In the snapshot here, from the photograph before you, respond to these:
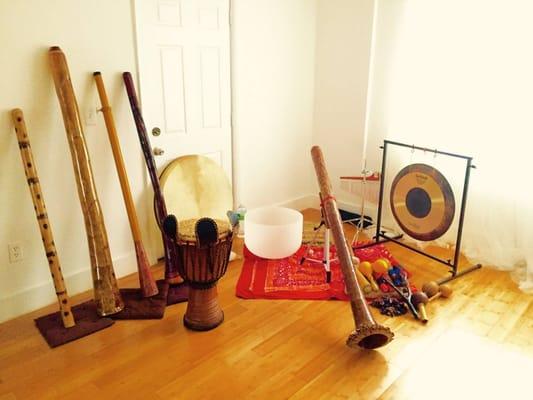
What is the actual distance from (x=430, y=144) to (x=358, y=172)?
28.0 inches

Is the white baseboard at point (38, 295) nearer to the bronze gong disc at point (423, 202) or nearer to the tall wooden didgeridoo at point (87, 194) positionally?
the tall wooden didgeridoo at point (87, 194)

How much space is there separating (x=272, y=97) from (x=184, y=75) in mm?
913

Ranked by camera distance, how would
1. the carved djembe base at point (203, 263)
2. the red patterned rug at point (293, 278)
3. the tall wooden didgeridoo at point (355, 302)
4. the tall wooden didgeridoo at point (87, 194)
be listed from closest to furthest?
the tall wooden didgeridoo at point (355, 302) → the carved djembe base at point (203, 263) → the tall wooden didgeridoo at point (87, 194) → the red patterned rug at point (293, 278)

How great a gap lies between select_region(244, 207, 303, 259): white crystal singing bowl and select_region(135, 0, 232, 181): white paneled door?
0.64m

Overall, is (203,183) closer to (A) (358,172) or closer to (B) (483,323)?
(A) (358,172)

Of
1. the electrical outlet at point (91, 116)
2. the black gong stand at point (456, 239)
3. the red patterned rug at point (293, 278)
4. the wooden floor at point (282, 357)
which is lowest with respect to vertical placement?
the wooden floor at point (282, 357)

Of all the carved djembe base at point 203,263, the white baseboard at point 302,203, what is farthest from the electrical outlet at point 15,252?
the white baseboard at point 302,203

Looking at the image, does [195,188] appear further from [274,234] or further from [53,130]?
[53,130]

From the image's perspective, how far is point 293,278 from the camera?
281 cm

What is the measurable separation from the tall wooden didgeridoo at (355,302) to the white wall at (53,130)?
1228 mm

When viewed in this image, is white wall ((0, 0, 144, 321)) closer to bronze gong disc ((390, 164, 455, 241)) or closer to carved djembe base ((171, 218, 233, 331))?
carved djembe base ((171, 218, 233, 331))

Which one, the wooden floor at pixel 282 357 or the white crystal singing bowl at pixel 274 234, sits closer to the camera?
the wooden floor at pixel 282 357

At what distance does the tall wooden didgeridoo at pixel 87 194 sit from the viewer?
2.29 m

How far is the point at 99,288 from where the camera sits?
2404 millimetres
